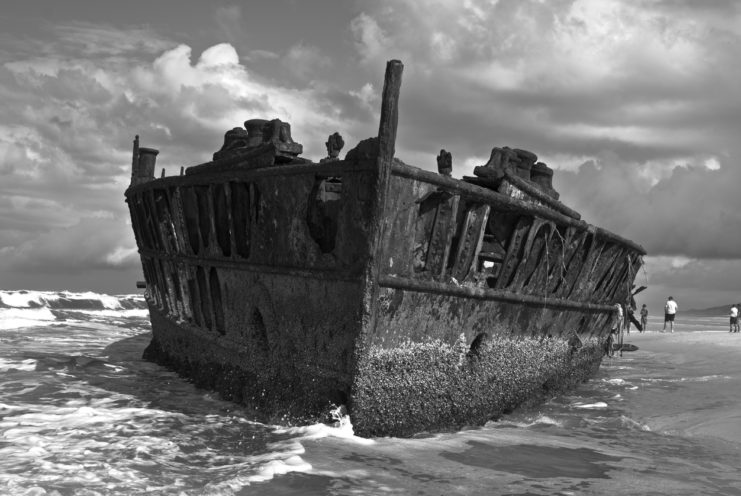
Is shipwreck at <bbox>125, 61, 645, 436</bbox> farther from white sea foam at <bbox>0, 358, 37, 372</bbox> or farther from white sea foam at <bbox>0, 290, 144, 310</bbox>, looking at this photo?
white sea foam at <bbox>0, 290, 144, 310</bbox>

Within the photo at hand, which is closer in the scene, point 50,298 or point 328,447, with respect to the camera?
point 328,447

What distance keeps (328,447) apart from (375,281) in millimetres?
1360

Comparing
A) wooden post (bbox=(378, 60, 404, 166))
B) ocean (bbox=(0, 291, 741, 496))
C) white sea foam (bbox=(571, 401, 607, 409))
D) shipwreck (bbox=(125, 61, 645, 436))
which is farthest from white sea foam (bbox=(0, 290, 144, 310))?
wooden post (bbox=(378, 60, 404, 166))

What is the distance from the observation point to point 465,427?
22.7 ft

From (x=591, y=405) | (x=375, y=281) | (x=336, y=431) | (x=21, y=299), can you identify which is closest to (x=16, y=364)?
(x=336, y=431)

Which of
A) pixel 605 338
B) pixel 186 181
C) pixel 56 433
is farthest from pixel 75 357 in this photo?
pixel 605 338

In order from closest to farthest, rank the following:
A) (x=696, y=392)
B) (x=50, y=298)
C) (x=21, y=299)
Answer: (x=696, y=392), (x=21, y=299), (x=50, y=298)

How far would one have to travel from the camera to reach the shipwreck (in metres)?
5.98

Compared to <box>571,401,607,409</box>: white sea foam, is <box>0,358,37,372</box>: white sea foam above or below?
below

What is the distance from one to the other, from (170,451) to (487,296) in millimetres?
3259

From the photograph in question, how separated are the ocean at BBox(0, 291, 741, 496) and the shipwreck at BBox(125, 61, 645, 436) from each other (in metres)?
0.36

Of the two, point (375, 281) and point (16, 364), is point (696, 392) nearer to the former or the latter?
point (375, 281)

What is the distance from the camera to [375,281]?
5867mm

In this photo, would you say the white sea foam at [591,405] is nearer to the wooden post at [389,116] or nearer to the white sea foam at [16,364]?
the wooden post at [389,116]
